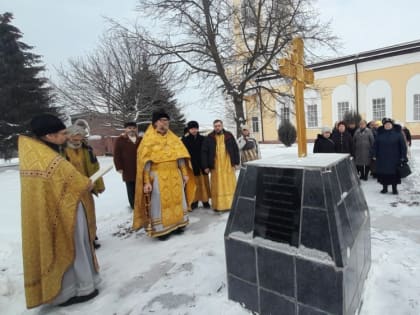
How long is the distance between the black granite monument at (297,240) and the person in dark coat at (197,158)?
3094 mm

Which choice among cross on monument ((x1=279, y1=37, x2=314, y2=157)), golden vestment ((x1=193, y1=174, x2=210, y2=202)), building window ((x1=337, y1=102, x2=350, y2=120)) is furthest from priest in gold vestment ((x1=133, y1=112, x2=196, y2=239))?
building window ((x1=337, y1=102, x2=350, y2=120))

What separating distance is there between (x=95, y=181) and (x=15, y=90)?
18634 mm

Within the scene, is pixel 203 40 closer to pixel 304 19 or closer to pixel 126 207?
pixel 304 19

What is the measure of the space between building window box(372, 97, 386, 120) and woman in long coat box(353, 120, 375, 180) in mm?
15059

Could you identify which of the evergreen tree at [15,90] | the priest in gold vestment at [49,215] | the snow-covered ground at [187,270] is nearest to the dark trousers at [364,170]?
the snow-covered ground at [187,270]

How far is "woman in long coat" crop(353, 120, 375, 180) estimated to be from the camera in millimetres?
6516

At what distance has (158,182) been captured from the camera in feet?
12.8

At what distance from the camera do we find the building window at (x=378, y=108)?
62.5ft

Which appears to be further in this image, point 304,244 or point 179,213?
point 179,213

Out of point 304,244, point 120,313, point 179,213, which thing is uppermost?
point 304,244

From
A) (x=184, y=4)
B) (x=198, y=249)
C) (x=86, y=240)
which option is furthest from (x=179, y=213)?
(x=184, y=4)

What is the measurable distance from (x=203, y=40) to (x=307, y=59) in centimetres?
438

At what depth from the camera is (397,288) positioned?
242 cm

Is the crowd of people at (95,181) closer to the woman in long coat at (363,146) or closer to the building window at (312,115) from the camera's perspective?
the woman in long coat at (363,146)
